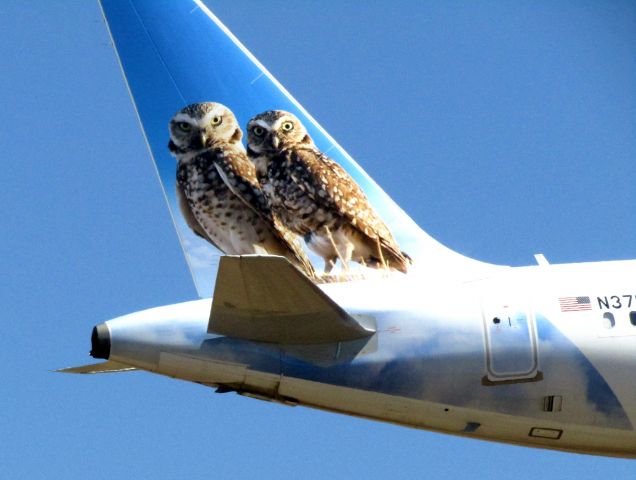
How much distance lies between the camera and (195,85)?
23.2m

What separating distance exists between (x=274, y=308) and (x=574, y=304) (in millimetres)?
4865

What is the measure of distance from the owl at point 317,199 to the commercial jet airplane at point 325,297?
0.08 ft

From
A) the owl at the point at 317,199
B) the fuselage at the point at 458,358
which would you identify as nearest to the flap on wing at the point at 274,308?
the fuselage at the point at 458,358

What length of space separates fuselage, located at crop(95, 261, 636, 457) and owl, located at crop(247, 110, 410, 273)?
3.10 feet

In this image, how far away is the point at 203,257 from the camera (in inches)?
892

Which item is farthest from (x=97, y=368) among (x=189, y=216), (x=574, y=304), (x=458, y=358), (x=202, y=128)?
(x=574, y=304)

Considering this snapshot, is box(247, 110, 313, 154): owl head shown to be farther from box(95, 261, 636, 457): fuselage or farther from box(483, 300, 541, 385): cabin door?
box(483, 300, 541, 385): cabin door

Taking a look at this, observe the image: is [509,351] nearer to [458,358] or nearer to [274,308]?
[458,358]

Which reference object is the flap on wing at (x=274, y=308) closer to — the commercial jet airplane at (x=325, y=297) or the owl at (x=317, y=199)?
the commercial jet airplane at (x=325, y=297)

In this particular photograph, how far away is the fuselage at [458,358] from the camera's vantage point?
66.5 feet

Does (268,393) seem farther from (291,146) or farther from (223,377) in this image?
(291,146)

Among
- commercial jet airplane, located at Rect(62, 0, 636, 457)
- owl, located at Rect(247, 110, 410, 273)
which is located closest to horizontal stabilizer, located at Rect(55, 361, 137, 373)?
commercial jet airplane, located at Rect(62, 0, 636, 457)

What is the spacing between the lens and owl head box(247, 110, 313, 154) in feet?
76.5

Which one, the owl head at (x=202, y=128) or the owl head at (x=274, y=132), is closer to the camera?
the owl head at (x=202, y=128)
